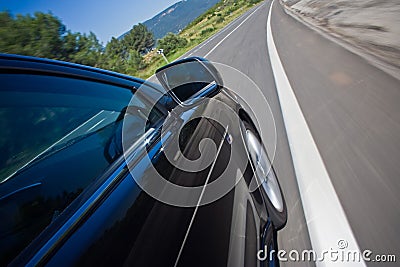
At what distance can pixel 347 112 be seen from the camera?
308cm

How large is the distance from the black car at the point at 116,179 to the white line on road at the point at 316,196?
1.10ft

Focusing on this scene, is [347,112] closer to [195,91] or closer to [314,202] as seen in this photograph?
[314,202]

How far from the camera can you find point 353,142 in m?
2.52

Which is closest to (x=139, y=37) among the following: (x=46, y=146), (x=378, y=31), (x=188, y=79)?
(x=378, y=31)

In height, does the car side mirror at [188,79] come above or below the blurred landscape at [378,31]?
above

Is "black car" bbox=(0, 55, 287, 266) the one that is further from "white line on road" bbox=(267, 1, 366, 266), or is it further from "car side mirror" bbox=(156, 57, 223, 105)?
"white line on road" bbox=(267, 1, 366, 266)

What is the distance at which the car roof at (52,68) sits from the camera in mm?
893

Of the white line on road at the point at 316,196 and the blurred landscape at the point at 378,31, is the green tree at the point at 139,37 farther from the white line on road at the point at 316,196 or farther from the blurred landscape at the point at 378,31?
the white line on road at the point at 316,196

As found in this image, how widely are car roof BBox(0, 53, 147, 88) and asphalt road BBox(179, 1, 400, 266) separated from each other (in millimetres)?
1684

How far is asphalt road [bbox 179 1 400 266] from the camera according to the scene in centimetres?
167

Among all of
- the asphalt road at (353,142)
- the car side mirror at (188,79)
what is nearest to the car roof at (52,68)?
the car side mirror at (188,79)

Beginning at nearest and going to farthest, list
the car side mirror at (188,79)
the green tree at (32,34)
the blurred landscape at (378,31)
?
the car side mirror at (188,79), the blurred landscape at (378,31), the green tree at (32,34)

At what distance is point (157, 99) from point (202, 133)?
0.39 meters

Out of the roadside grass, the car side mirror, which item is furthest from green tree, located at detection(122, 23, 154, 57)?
the car side mirror
